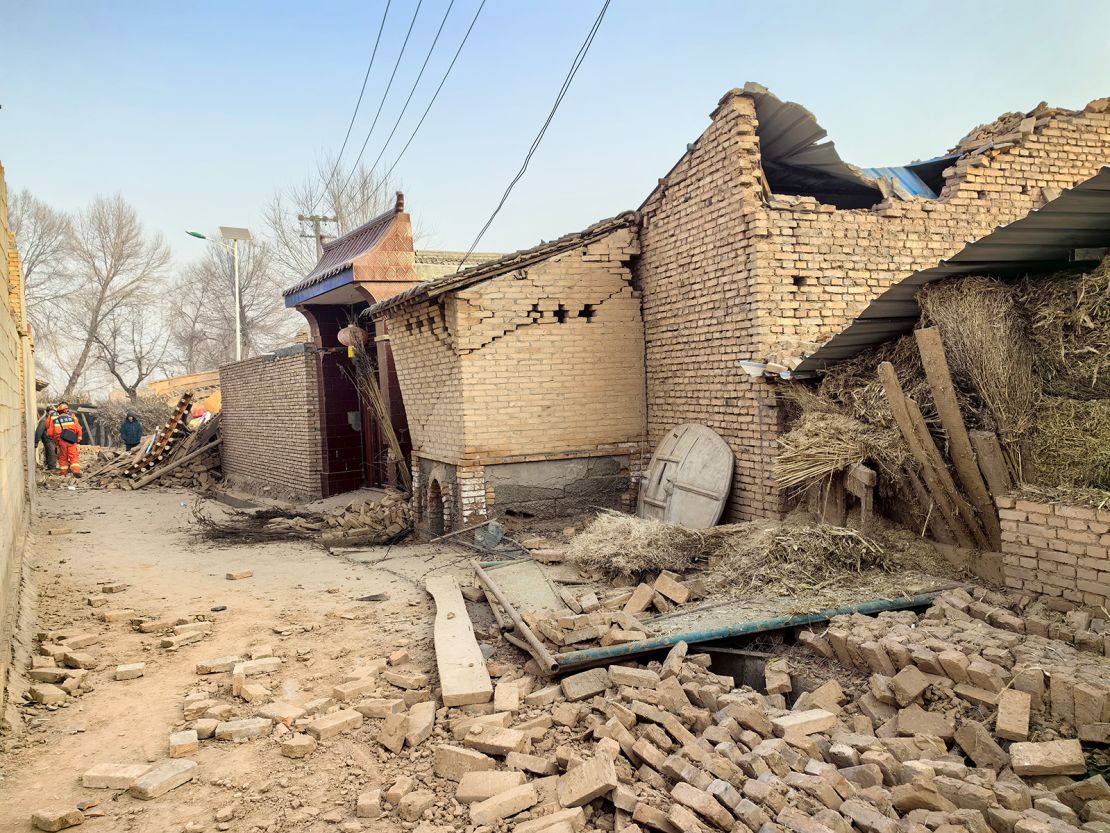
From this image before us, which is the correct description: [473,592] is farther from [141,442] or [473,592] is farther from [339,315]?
[141,442]

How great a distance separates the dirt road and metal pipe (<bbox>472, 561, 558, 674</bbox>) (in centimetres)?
67

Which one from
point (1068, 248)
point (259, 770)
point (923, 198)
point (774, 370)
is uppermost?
point (923, 198)

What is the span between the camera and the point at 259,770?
4.20 meters

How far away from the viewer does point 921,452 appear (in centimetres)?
575

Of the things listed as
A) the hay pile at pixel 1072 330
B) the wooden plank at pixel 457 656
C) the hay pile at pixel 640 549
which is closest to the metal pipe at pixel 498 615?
the wooden plank at pixel 457 656

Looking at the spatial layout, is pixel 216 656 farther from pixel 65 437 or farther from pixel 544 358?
pixel 65 437

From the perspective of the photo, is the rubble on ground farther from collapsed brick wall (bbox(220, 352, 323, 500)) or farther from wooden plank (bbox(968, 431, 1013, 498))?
collapsed brick wall (bbox(220, 352, 323, 500))

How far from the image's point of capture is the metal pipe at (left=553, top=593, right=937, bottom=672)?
509 centimetres

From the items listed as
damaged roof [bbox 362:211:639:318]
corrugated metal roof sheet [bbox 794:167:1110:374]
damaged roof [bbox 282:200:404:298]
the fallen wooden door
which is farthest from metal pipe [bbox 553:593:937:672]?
damaged roof [bbox 282:200:404:298]

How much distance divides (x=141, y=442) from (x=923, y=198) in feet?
72.8

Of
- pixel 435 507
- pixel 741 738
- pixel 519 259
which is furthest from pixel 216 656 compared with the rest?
pixel 519 259

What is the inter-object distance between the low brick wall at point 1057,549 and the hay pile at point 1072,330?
2.99 feet

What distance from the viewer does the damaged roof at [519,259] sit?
934cm

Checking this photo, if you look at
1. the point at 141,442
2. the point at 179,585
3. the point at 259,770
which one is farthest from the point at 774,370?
the point at 141,442
